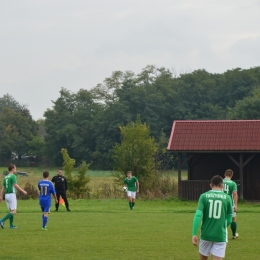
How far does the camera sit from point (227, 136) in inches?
1394

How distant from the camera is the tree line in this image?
319 ft

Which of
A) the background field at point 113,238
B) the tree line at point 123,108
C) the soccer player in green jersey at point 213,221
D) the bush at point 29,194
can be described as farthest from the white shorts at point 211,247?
the tree line at point 123,108

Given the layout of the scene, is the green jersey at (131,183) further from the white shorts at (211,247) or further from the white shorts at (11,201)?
the white shorts at (211,247)

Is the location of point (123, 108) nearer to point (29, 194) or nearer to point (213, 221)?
point (29, 194)

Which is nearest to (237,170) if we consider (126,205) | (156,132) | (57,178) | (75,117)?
(126,205)

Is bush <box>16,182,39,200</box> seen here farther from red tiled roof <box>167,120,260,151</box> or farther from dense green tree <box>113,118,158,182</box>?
red tiled roof <box>167,120,260,151</box>

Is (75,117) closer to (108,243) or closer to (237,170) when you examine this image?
(237,170)

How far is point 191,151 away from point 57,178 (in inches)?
331

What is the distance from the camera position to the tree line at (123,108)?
9719cm

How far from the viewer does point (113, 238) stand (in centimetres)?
1689

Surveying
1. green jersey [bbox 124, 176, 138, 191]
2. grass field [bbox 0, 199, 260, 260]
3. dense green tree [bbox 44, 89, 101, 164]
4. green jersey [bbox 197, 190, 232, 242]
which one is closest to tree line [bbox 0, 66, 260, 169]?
dense green tree [bbox 44, 89, 101, 164]

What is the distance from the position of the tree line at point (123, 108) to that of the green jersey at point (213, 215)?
8026cm

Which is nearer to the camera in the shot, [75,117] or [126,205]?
[126,205]

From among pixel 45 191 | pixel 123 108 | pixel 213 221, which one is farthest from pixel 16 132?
pixel 213 221
